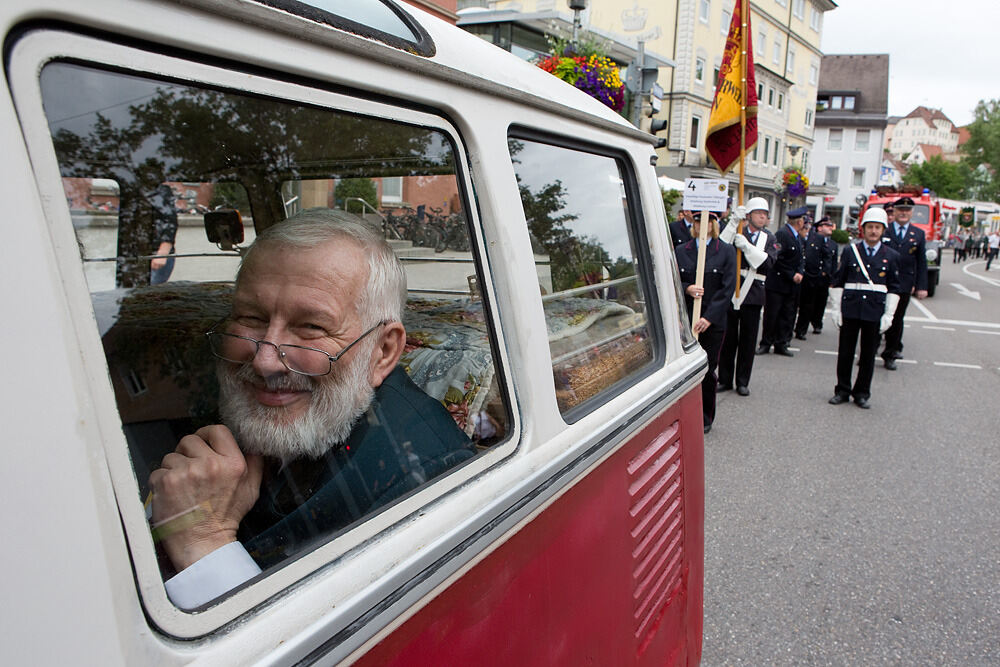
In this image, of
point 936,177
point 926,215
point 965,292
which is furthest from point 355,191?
point 936,177

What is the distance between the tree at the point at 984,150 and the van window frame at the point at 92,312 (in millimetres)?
85030

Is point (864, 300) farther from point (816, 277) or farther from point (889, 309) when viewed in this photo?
point (816, 277)

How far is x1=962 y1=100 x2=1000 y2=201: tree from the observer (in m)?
68.2

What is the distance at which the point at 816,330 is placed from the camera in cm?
1111

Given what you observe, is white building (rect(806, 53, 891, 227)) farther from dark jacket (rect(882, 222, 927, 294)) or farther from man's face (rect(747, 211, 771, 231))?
man's face (rect(747, 211, 771, 231))

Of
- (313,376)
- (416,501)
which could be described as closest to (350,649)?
(416,501)

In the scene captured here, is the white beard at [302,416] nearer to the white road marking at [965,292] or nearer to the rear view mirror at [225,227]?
the rear view mirror at [225,227]

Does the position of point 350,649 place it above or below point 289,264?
below

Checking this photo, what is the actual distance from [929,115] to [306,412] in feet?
442

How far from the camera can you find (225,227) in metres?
2.02

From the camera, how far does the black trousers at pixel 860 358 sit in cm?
635

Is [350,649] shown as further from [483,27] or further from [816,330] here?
[483,27]

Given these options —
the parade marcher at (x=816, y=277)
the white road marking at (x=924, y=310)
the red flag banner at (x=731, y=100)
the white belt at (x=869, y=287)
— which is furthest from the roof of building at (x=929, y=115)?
the red flag banner at (x=731, y=100)

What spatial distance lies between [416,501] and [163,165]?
1.16 meters
